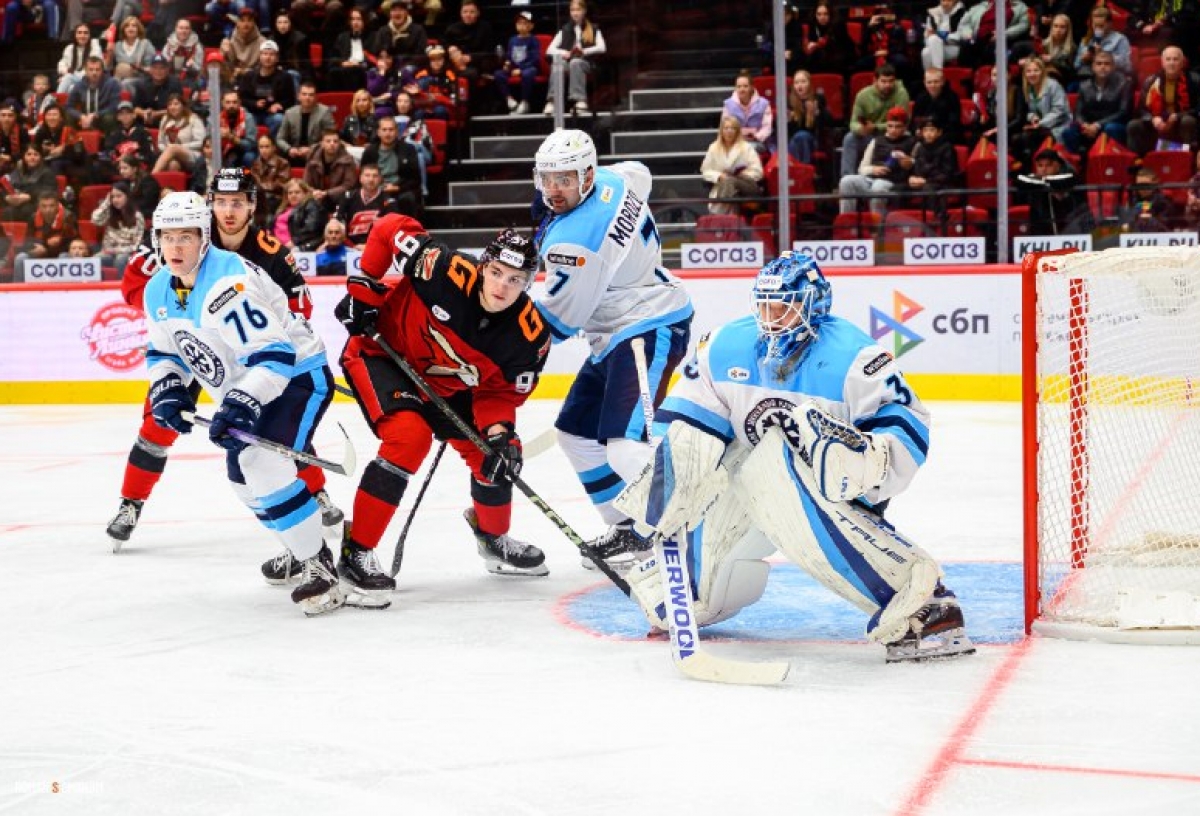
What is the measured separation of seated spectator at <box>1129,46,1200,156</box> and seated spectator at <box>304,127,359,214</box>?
428 cm

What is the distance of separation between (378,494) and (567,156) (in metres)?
1.07

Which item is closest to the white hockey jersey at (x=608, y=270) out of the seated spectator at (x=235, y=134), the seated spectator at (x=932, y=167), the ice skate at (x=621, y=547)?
the ice skate at (x=621, y=547)

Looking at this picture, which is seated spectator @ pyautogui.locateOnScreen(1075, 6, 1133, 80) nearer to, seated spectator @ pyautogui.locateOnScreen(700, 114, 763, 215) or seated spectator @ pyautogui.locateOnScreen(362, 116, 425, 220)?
seated spectator @ pyautogui.locateOnScreen(700, 114, 763, 215)

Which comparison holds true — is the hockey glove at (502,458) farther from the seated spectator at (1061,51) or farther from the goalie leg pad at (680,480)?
the seated spectator at (1061,51)

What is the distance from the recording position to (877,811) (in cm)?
244

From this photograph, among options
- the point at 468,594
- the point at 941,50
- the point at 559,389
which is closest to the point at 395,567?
the point at 468,594

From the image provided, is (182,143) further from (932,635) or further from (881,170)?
(932,635)

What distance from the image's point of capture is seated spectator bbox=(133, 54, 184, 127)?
930 centimetres

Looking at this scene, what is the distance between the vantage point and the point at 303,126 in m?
9.77

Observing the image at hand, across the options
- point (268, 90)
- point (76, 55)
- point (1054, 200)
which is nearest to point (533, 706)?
point (1054, 200)

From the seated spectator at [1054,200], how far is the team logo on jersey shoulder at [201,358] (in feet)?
16.4

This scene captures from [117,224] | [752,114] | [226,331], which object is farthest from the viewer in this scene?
[117,224]

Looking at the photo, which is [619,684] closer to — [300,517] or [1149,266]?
[300,517]

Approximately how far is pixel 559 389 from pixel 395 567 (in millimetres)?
4565
